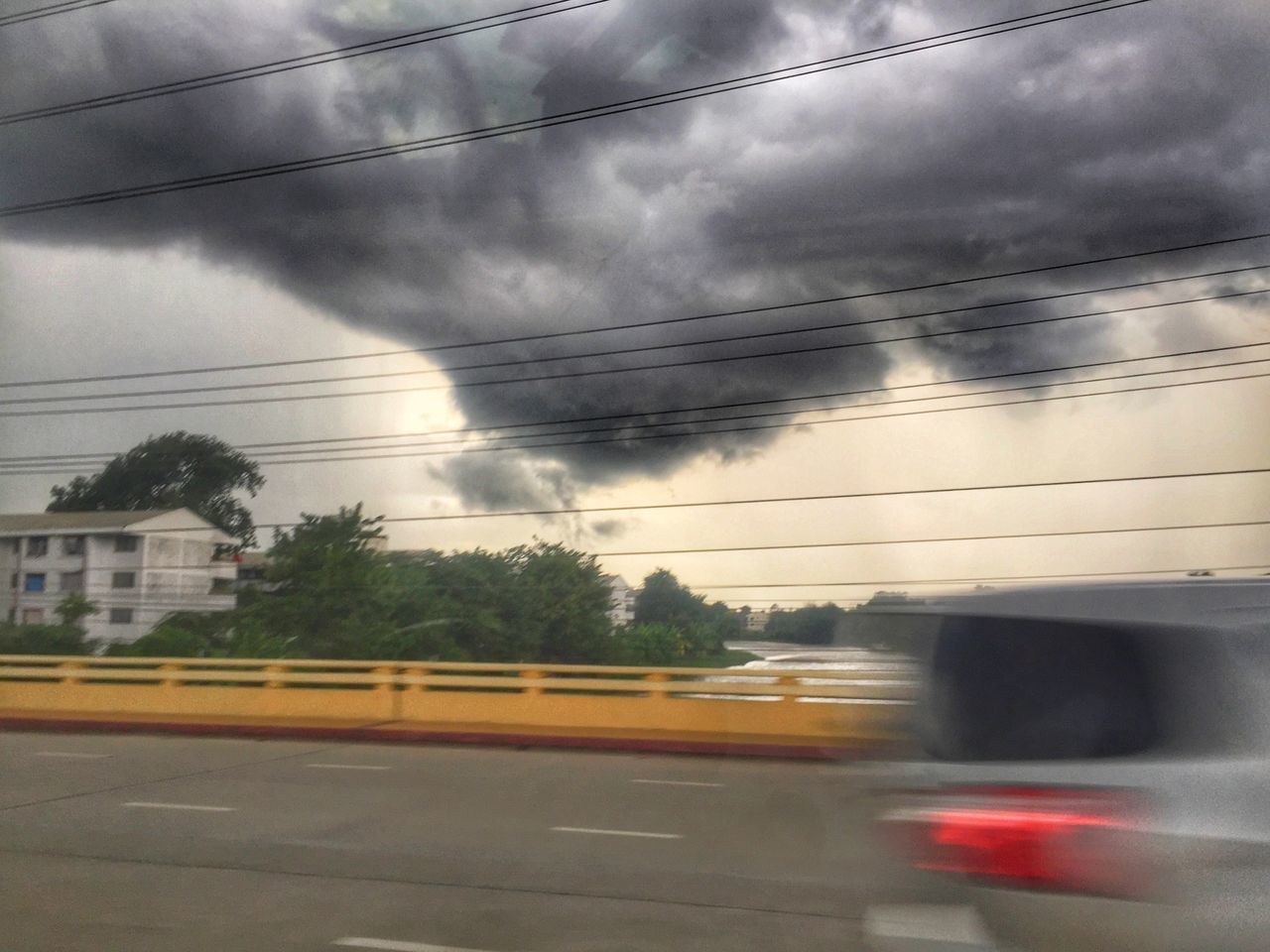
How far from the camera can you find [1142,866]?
2859 mm

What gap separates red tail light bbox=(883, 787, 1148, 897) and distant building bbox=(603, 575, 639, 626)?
18.6 metres

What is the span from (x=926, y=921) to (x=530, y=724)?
1388 centimetres

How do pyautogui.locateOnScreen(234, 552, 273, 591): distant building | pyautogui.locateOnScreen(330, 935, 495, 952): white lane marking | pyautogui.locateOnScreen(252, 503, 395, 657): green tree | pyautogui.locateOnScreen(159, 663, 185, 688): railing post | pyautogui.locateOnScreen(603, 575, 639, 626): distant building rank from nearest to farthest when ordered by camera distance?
pyautogui.locateOnScreen(330, 935, 495, 952): white lane marking
pyautogui.locateOnScreen(159, 663, 185, 688): railing post
pyautogui.locateOnScreen(603, 575, 639, 626): distant building
pyautogui.locateOnScreen(252, 503, 395, 657): green tree
pyautogui.locateOnScreen(234, 552, 273, 591): distant building

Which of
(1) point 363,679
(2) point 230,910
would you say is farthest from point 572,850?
(1) point 363,679

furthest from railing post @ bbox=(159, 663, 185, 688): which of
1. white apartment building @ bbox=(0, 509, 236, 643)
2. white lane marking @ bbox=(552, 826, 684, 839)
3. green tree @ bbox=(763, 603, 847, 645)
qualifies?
white lane marking @ bbox=(552, 826, 684, 839)

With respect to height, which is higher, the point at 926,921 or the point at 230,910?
the point at 926,921

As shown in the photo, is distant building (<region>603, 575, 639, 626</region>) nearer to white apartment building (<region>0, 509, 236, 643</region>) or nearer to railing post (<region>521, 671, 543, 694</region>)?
railing post (<region>521, 671, 543, 694</region>)

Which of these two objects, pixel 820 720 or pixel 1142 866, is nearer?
pixel 1142 866

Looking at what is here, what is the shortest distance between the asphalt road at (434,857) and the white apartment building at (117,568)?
14040 mm

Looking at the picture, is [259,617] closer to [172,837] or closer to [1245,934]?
[172,837]

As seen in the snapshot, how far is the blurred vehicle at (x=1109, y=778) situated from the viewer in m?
2.83

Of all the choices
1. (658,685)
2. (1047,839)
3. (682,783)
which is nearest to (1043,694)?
(1047,839)

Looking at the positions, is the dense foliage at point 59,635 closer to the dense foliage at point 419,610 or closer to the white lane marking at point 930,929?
the dense foliage at point 419,610

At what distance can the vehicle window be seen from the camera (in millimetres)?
3008
